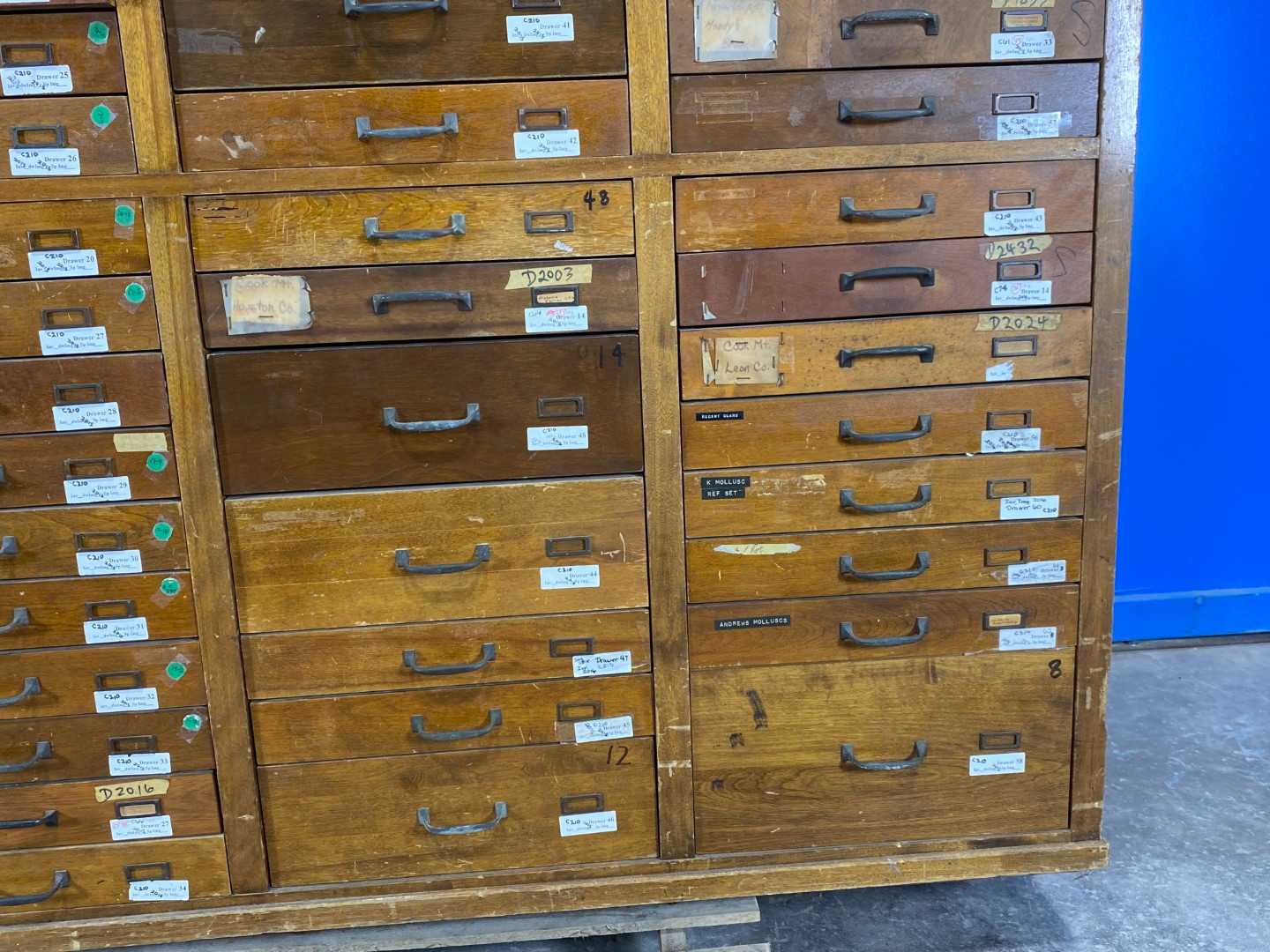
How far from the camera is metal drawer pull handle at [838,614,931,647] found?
1.83 meters

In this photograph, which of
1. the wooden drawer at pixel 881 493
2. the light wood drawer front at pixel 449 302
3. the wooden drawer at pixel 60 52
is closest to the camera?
the wooden drawer at pixel 60 52

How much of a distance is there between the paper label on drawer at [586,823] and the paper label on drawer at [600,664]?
0.28m

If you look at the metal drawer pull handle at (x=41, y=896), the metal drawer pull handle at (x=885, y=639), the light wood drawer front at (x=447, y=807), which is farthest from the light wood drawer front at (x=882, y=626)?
the metal drawer pull handle at (x=41, y=896)

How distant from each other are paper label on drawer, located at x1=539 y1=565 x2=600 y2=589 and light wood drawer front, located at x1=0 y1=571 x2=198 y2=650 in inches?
25.1

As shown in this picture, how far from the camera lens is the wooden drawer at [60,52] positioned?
156 cm

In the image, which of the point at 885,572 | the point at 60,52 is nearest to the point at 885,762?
the point at 885,572

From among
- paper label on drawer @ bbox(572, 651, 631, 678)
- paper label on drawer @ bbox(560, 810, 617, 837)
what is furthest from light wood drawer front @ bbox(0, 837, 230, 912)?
paper label on drawer @ bbox(572, 651, 631, 678)

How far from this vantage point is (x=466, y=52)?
1613 mm

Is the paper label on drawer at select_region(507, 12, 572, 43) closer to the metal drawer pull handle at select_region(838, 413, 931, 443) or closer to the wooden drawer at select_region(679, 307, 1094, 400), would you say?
the wooden drawer at select_region(679, 307, 1094, 400)

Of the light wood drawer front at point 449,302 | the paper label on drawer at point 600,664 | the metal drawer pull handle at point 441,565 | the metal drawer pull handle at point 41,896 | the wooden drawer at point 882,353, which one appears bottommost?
the metal drawer pull handle at point 41,896

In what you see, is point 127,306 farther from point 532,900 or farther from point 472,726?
point 532,900

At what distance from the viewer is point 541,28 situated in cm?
161

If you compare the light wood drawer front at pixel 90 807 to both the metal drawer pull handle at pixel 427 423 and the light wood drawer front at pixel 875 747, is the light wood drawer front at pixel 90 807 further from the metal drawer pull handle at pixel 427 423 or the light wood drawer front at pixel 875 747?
the light wood drawer front at pixel 875 747

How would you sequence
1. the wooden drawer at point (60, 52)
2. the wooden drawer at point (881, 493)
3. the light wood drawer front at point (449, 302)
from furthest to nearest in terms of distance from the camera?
the wooden drawer at point (881, 493) < the light wood drawer front at point (449, 302) < the wooden drawer at point (60, 52)
